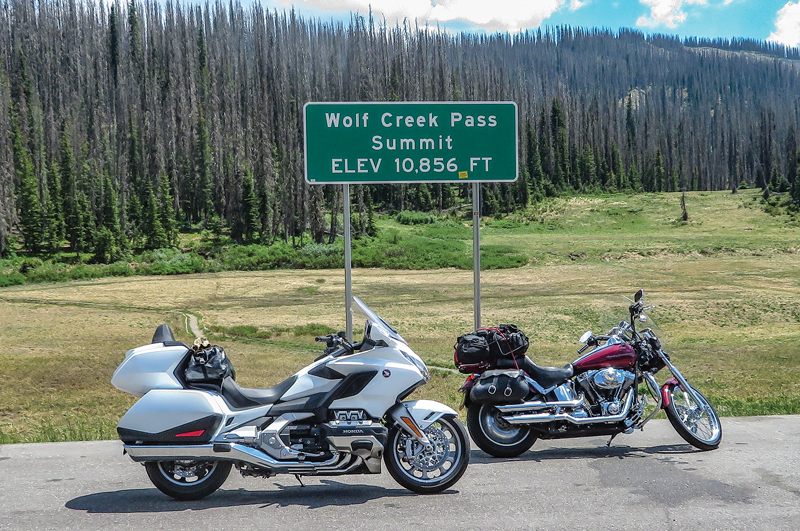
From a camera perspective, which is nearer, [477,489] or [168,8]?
[477,489]

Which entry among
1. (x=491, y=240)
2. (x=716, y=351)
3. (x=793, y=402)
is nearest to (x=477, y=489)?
(x=793, y=402)

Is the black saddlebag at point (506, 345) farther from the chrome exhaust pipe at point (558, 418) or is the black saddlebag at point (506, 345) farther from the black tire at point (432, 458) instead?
the black tire at point (432, 458)

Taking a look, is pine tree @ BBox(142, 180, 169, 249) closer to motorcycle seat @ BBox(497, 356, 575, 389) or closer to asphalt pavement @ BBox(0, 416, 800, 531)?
asphalt pavement @ BBox(0, 416, 800, 531)

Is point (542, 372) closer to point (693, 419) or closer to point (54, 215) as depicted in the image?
point (693, 419)

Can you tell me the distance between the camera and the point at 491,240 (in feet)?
192

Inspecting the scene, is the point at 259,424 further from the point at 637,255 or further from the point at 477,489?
the point at 637,255

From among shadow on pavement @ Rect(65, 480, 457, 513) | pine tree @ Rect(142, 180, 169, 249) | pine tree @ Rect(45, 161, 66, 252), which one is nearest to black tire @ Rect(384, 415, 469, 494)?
shadow on pavement @ Rect(65, 480, 457, 513)

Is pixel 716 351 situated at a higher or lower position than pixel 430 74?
lower

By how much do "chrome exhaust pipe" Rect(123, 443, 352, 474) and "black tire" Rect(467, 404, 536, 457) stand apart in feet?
5.90

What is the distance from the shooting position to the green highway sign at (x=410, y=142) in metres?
8.70

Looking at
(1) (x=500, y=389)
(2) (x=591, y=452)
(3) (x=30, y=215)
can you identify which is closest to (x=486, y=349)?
(1) (x=500, y=389)

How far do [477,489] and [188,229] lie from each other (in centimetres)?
6709

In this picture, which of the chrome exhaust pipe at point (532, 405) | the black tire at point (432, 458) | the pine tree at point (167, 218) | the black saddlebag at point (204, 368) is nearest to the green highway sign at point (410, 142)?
Result: the chrome exhaust pipe at point (532, 405)

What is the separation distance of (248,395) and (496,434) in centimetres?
231
